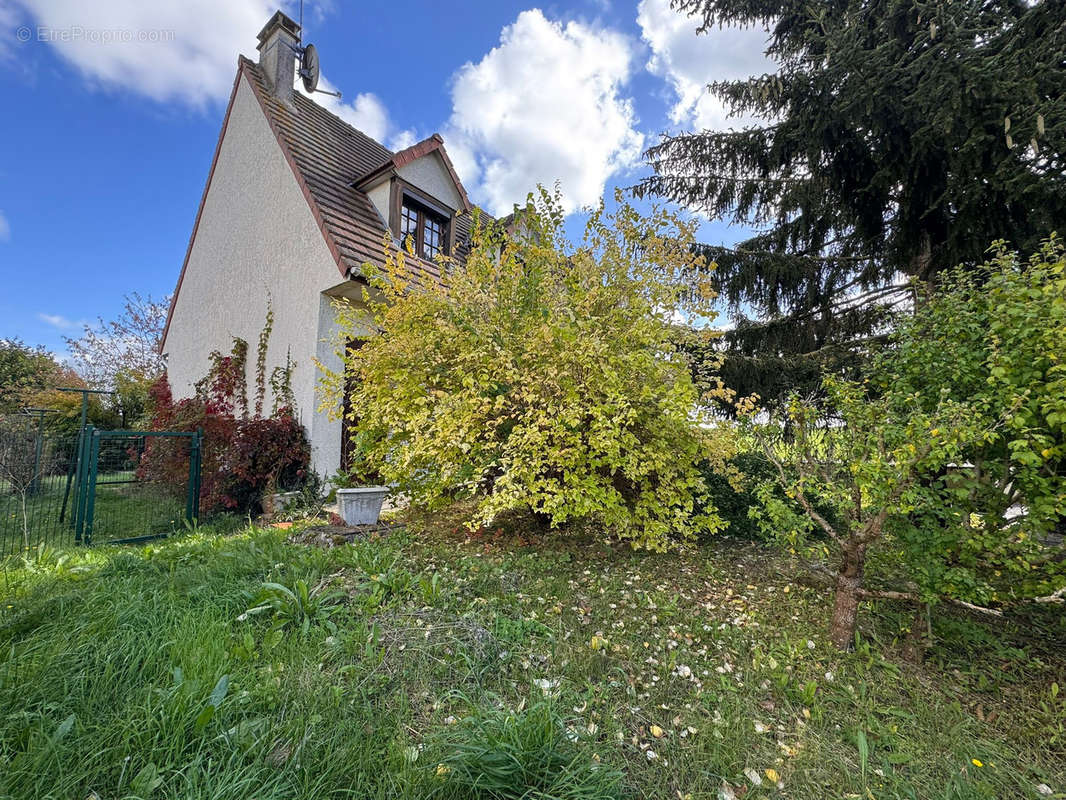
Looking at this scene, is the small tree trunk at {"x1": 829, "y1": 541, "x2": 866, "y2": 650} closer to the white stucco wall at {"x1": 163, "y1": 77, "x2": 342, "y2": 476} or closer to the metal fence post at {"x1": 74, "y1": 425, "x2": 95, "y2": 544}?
the white stucco wall at {"x1": 163, "y1": 77, "x2": 342, "y2": 476}

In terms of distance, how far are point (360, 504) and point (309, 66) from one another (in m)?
9.77

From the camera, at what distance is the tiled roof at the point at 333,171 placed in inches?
254

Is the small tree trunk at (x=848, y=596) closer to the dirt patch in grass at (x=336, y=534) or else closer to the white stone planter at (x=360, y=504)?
the dirt patch in grass at (x=336, y=534)

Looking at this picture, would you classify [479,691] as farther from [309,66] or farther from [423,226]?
[309,66]

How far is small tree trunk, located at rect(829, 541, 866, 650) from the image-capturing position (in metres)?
2.68

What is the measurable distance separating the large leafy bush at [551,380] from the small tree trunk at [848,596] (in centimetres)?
91

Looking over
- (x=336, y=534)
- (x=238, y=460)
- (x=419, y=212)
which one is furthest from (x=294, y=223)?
(x=336, y=534)

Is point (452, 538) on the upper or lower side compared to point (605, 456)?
lower

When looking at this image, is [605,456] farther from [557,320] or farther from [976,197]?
Result: [976,197]

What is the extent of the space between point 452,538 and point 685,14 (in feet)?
26.0

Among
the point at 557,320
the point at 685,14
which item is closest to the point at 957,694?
the point at 557,320

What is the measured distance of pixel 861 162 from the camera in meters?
5.40

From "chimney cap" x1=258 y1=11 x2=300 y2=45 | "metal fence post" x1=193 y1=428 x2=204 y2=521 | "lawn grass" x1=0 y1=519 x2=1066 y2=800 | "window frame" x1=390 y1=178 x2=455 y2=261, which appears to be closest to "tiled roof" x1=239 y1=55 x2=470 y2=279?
"window frame" x1=390 y1=178 x2=455 y2=261

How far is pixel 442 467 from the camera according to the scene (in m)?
3.89
